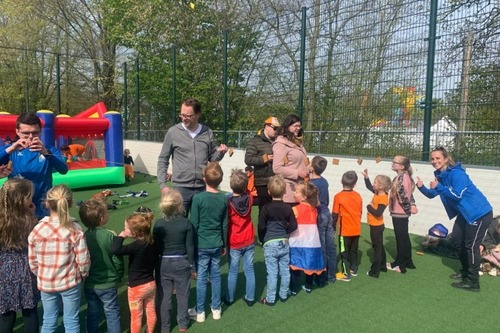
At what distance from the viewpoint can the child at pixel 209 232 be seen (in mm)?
3434

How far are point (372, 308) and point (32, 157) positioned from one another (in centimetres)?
328

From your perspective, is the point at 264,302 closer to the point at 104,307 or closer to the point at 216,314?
the point at 216,314

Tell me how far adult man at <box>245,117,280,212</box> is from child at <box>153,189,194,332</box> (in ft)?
5.71

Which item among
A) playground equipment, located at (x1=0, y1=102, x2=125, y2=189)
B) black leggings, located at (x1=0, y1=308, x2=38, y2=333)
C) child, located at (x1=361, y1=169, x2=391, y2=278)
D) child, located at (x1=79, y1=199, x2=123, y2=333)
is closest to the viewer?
black leggings, located at (x1=0, y1=308, x2=38, y2=333)

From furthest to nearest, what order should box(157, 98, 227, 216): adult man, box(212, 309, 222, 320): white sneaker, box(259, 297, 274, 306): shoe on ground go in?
1. box(157, 98, 227, 216): adult man
2. box(259, 297, 274, 306): shoe on ground
3. box(212, 309, 222, 320): white sneaker

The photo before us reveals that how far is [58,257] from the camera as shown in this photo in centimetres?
267

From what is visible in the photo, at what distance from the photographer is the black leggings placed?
109 inches

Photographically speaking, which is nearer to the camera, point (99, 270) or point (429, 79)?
point (99, 270)

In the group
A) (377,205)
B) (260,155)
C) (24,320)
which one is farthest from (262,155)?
(24,320)

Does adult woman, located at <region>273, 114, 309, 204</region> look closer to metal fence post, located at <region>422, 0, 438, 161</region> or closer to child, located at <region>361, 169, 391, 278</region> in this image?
child, located at <region>361, 169, 391, 278</region>

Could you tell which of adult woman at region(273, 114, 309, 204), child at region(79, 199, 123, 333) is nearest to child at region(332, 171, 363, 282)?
adult woman at region(273, 114, 309, 204)

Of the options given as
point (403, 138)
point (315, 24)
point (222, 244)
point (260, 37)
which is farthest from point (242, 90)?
point (222, 244)

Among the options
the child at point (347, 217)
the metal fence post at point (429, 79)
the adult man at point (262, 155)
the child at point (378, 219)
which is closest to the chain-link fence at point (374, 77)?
the metal fence post at point (429, 79)

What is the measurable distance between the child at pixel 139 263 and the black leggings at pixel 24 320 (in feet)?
2.17
